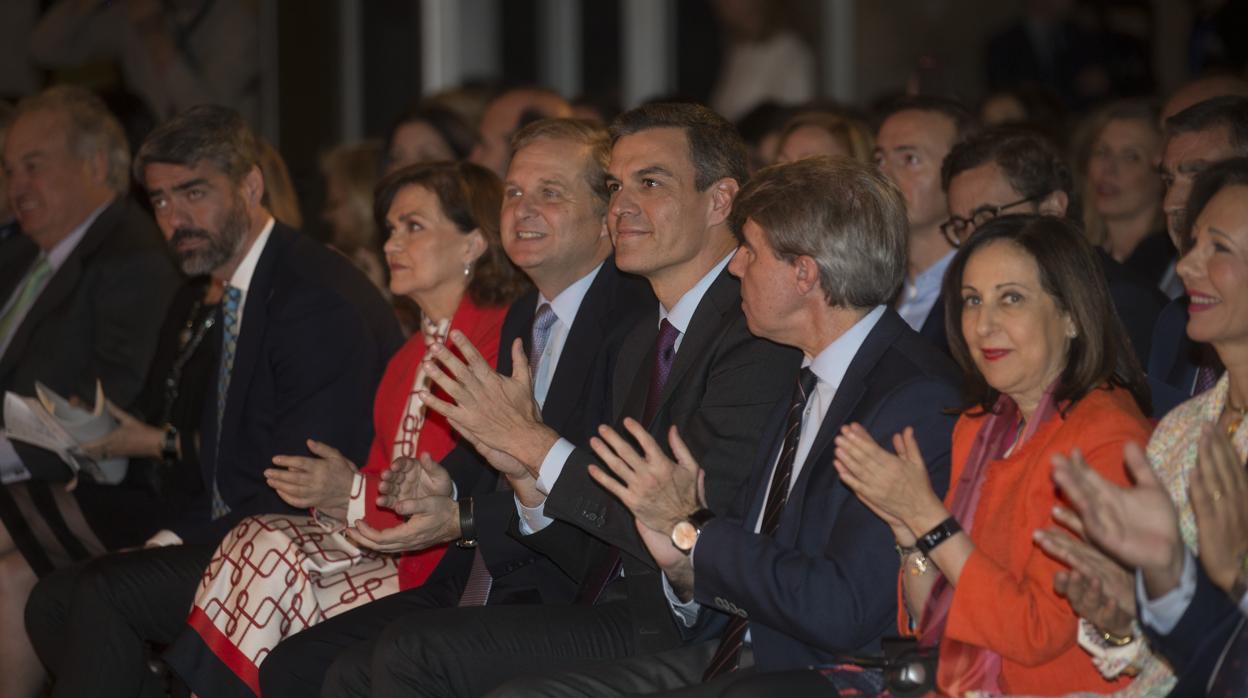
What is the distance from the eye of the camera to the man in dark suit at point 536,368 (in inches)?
139

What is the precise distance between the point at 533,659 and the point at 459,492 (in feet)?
2.35

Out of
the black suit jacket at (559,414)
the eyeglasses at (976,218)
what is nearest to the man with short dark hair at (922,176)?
the eyeglasses at (976,218)

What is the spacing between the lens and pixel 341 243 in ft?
18.3

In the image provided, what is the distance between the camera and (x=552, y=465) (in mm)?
3148

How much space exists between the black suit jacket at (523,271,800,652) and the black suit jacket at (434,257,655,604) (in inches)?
10.9

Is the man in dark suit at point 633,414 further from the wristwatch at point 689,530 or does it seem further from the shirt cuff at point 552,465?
the wristwatch at point 689,530

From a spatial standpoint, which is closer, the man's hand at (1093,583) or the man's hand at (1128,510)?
the man's hand at (1128,510)

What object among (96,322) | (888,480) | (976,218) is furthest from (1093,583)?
(96,322)

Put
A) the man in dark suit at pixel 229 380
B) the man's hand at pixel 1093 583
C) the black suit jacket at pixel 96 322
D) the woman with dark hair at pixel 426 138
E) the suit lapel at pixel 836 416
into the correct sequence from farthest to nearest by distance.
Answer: the woman with dark hair at pixel 426 138, the black suit jacket at pixel 96 322, the man in dark suit at pixel 229 380, the suit lapel at pixel 836 416, the man's hand at pixel 1093 583

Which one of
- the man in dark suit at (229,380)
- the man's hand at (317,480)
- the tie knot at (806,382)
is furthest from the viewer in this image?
the man in dark suit at (229,380)

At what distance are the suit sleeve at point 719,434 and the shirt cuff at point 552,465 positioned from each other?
0.6 inches

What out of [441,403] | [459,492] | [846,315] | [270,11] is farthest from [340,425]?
[270,11]

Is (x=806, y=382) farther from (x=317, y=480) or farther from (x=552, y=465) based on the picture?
(x=317, y=480)

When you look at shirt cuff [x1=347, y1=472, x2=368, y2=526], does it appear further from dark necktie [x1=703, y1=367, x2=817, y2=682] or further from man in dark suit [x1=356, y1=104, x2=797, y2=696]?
dark necktie [x1=703, y1=367, x2=817, y2=682]
